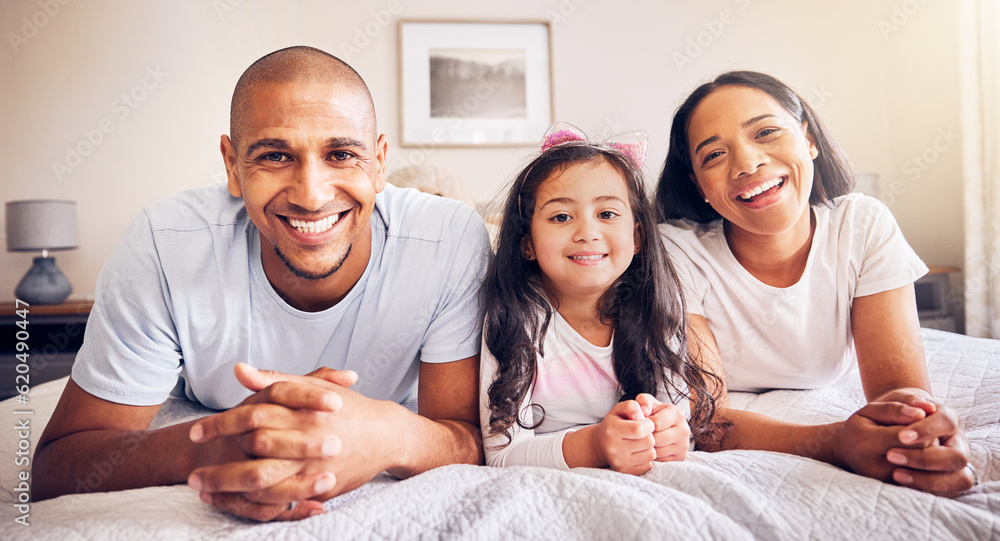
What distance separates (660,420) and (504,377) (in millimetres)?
289

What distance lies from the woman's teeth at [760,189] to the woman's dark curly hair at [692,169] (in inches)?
7.1

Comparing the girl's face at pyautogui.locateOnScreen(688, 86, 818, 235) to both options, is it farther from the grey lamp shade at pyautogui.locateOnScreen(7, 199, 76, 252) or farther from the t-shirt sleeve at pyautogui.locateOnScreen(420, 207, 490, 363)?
the grey lamp shade at pyautogui.locateOnScreen(7, 199, 76, 252)

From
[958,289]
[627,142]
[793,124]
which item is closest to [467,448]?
[627,142]

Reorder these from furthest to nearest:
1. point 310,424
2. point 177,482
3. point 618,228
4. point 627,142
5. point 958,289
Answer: point 958,289 < point 627,142 < point 618,228 < point 177,482 < point 310,424

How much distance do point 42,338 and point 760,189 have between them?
3.35 metres

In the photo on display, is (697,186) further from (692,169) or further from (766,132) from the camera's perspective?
(766,132)

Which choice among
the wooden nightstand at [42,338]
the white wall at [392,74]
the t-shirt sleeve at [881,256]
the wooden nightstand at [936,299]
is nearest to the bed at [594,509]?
the t-shirt sleeve at [881,256]

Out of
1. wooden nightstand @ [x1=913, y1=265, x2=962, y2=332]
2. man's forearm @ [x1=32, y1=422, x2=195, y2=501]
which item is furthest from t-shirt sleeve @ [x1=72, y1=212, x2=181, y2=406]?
wooden nightstand @ [x1=913, y1=265, x2=962, y2=332]

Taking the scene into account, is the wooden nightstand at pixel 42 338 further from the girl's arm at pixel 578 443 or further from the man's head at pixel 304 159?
the girl's arm at pixel 578 443

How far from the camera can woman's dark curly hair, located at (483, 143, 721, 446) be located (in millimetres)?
1081

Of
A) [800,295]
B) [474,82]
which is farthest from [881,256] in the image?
[474,82]

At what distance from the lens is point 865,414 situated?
2.88 ft

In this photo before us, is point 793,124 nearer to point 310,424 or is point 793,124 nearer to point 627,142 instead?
point 627,142

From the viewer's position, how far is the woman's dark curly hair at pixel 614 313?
108cm
